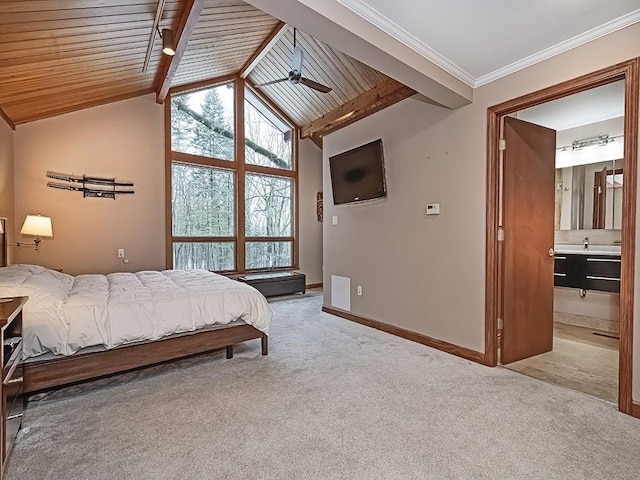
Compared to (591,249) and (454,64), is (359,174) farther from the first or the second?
(591,249)

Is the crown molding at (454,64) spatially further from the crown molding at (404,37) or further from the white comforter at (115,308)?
the white comforter at (115,308)

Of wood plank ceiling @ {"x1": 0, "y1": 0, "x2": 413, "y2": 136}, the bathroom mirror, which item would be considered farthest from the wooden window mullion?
the bathroom mirror

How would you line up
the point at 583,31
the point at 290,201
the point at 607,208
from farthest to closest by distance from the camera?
the point at 290,201, the point at 607,208, the point at 583,31

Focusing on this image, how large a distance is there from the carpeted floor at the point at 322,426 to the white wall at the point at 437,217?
571 mm

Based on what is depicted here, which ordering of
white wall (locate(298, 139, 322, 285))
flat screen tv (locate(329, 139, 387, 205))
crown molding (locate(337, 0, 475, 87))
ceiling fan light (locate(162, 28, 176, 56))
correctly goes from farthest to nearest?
white wall (locate(298, 139, 322, 285))
flat screen tv (locate(329, 139, 387, 205))
ceiling fan light (locate(162, 28, 176, 56))
crown molding (locate(337, 0, 475, 87))

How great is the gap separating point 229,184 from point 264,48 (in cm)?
231

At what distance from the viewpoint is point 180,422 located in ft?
6.44

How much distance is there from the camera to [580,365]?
9.47 feet

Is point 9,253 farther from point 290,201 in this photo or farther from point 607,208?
point 607,208

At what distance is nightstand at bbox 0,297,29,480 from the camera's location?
1.47 meters

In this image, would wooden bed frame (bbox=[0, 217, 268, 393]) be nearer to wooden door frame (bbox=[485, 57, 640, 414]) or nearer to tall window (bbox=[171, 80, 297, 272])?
wooden door frame (bbox=[485, 57, 640, 414])

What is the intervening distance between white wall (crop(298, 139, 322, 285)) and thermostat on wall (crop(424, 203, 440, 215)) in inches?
149

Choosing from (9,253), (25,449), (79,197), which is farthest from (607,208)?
(9,253)

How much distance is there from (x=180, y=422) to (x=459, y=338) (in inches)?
98.0
